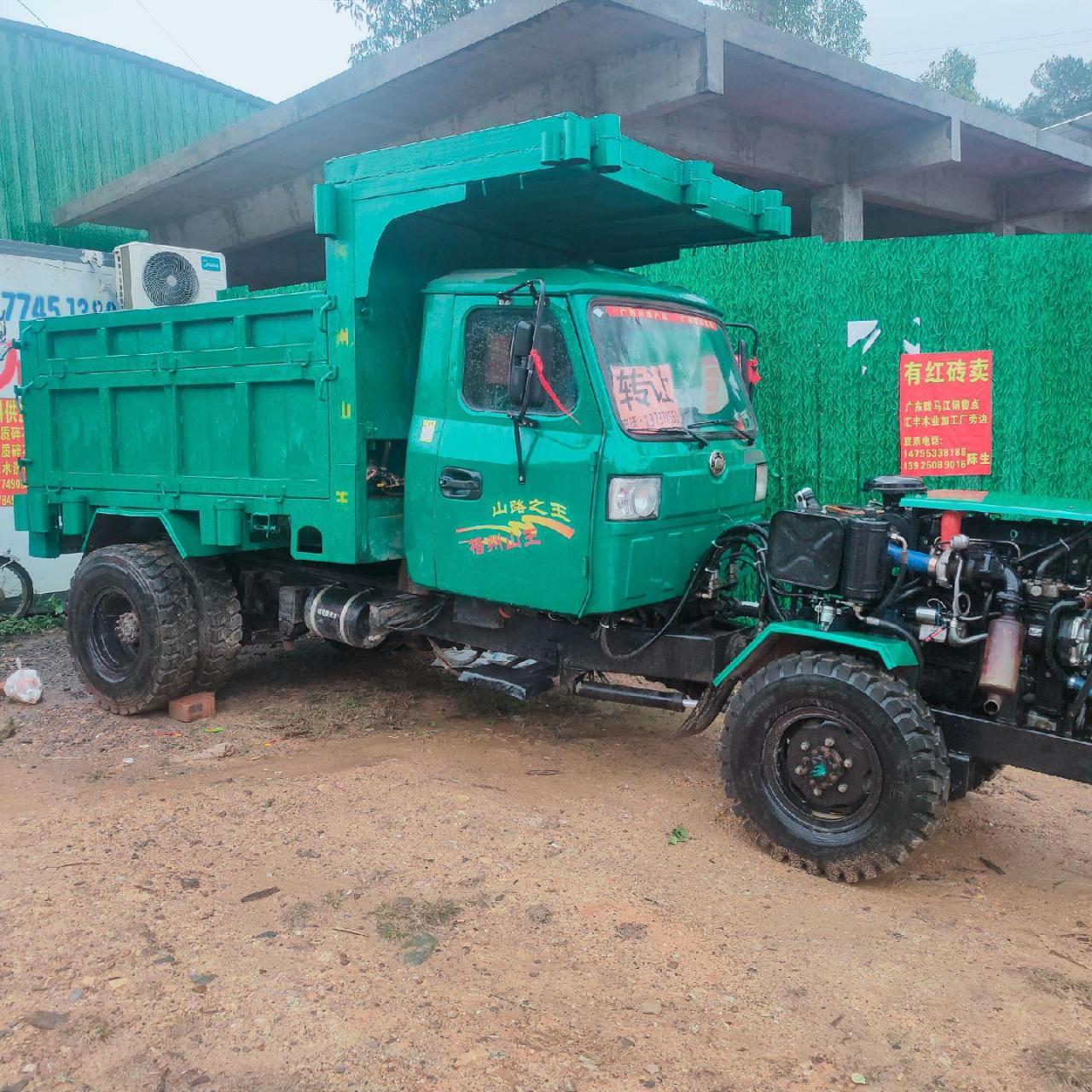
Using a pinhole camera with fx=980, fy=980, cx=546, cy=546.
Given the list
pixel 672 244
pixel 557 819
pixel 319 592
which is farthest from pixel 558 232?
pixel 557 819

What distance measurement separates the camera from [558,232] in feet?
19.1

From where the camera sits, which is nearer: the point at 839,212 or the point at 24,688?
the point at 24,688

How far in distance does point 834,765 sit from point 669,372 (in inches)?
81.8

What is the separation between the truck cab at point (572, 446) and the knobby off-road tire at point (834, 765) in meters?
0.92

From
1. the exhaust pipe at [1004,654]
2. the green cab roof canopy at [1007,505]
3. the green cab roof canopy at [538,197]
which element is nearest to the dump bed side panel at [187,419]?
the green cab roof canopy at [538,197]

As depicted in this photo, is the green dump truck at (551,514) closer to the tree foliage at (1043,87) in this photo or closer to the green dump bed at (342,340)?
the green dump bed at (342,340)

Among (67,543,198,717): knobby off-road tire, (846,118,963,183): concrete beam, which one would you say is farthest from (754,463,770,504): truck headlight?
(846,118,963,183): concrete beam

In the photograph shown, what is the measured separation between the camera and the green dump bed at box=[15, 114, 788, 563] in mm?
4723

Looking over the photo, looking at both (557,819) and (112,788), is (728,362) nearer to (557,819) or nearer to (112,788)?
(557,819)

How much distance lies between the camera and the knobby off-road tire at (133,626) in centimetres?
586

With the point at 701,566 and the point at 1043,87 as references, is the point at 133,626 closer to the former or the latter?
the point at 701,566

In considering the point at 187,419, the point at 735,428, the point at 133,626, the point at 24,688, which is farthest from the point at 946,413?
the point at 24,688

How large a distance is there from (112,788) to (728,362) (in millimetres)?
3903

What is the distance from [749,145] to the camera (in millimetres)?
9562
